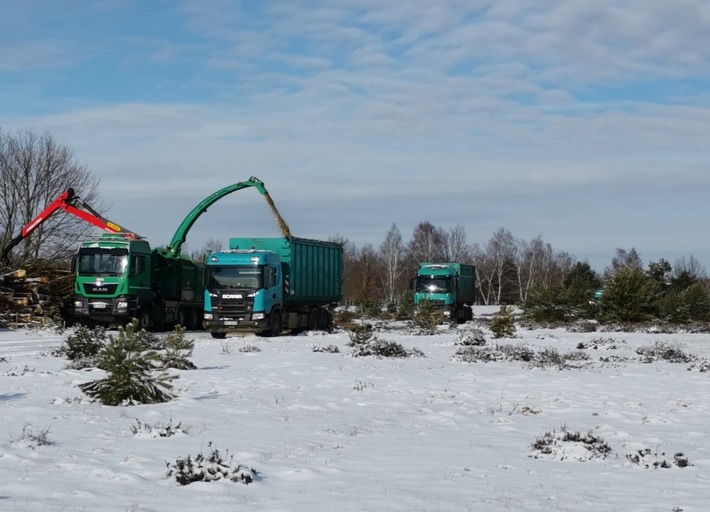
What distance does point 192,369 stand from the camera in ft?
57.2

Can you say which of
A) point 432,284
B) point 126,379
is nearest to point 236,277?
point 432,284

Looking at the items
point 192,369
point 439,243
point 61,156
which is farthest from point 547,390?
point 439,243

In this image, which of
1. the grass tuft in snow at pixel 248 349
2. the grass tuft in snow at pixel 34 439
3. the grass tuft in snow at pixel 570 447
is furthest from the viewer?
the grass tuft in snow at pixel 248 349

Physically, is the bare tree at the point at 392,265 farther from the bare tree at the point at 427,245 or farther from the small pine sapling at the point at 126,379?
the small pine sapling at the point at 126,379

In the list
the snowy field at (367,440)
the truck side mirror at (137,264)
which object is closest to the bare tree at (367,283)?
the truck side mirror at (137,264)

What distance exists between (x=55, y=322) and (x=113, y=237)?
3.80m

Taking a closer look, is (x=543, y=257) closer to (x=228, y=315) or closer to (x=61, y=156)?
(x=61, y=156)

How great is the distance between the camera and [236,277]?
102 feet

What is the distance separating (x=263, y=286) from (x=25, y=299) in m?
9.34

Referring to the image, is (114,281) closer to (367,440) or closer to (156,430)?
(156,430)

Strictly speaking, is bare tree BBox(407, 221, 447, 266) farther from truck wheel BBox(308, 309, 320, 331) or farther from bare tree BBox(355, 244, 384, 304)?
truck wheel BBox(308, 309, 320, 331)

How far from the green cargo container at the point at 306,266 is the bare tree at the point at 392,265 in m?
56.0

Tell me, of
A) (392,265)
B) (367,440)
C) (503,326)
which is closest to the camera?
(367,440)

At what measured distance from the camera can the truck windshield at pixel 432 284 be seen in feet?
153
